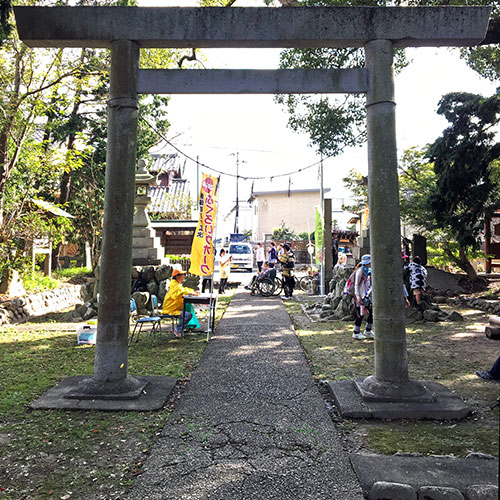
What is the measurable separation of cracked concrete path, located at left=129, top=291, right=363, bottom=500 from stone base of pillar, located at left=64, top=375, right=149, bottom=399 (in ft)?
2.15

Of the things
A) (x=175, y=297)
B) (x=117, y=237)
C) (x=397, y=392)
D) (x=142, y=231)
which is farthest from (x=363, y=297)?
(x=142, y=231)

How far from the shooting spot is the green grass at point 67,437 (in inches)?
130

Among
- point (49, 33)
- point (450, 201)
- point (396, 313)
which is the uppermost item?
point (49, 33)

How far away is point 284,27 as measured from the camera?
538cm

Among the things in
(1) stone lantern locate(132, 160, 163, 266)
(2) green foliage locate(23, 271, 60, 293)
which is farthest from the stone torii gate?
(2) green foliage locate(23, 271, 60, 293)

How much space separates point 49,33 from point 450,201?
12.3 metres

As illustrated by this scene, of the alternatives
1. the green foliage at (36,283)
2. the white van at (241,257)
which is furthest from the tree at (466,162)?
the white van at (241,257)

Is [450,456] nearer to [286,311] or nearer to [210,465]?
[210,465]

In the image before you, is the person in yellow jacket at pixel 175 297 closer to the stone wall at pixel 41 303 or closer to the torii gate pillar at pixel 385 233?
the torii gate pillar at pixel 385 233

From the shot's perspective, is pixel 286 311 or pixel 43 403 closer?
pixel 43 403

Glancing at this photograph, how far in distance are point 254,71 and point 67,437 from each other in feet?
15.5

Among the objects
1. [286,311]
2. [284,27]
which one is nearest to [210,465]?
[284,27]

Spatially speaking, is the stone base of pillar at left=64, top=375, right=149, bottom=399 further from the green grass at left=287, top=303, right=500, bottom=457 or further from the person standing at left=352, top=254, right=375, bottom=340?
the person standing at left=352, top=254, right=375, bottom=340

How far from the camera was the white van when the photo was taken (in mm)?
30917
